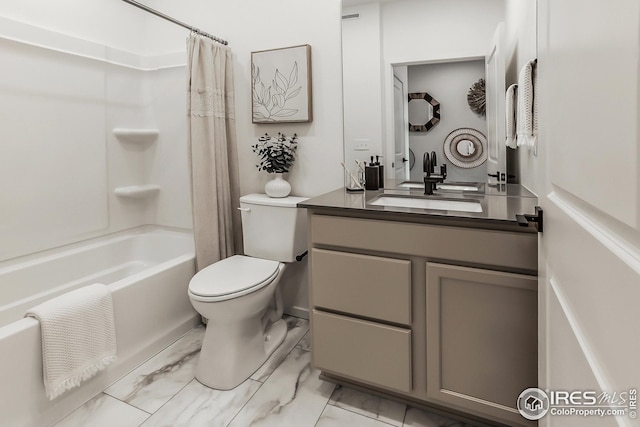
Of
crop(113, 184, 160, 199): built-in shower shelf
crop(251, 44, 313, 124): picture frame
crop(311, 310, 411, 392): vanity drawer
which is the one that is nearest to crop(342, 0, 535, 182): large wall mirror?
crop(251, 44, 313, 124): picture frame

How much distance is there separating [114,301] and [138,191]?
48.3 inches

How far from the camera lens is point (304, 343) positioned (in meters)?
2.22

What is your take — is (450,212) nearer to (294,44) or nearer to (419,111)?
(419,111)

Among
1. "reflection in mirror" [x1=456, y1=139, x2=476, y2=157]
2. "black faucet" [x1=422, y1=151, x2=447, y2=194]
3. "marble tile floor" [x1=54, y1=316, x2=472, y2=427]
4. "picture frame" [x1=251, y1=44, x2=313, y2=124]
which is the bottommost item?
"marble tile floor" [x1=54, y1=316, x2=472, y2=427]

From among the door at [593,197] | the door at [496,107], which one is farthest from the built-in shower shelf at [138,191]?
the door at [593,197]

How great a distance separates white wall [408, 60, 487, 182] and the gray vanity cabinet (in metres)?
0.68

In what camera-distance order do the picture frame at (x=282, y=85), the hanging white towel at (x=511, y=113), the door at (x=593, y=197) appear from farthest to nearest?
the picture frame at (x=282, y=85) → the hanging white towel at (x=511, y=113) → the door at (x=593, y=197)

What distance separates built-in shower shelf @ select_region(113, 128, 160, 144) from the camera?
274 centimetres

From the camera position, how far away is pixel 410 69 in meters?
1.94

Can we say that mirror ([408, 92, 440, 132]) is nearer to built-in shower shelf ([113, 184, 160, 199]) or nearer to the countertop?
the countertop

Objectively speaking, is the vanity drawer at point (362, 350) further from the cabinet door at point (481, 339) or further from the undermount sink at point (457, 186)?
the undermount sink at point (457, 186)

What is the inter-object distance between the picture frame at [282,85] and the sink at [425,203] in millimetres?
800

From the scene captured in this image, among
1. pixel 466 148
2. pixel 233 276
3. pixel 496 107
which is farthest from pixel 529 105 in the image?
pixel 233 276

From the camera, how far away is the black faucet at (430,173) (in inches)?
72.9
